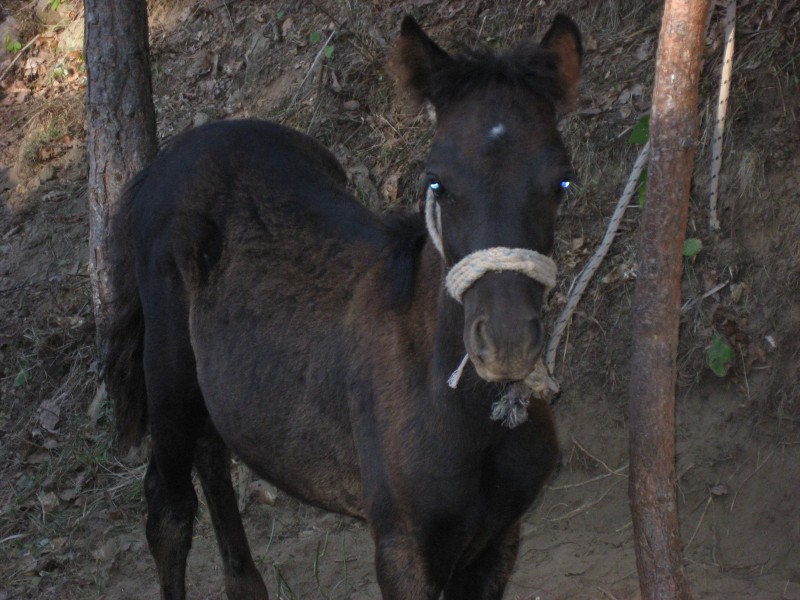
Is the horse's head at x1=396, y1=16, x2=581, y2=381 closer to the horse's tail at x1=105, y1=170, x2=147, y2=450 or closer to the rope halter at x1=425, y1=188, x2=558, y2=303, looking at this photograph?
the rope halter at x1=425, y1=188, x2=558, y2=303

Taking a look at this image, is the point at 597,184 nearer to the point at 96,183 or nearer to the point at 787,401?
the point at 787,401

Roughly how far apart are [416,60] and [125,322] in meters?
2.33

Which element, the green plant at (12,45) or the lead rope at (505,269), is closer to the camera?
the lead rope at (505,269)

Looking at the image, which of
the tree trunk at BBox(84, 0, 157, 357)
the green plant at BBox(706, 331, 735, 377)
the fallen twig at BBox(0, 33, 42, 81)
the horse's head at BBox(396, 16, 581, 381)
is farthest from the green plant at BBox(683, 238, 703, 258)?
the fallen twig at BBox(0, 33, 42, 81)

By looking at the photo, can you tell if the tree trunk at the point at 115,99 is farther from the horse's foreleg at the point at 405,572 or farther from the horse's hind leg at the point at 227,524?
the horse's foreleg at the point at 405,572

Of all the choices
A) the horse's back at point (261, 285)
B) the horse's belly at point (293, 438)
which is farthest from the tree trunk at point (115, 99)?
the horse's belly at point (293, 438)

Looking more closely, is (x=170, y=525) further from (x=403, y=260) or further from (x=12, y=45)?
(x=12, y=45)

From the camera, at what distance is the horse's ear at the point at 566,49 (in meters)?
3.03

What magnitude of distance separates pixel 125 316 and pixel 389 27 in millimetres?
3488

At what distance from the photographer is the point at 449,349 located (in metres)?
3.02

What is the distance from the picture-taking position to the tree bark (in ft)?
10.8

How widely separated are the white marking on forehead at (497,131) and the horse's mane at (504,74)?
20 cm

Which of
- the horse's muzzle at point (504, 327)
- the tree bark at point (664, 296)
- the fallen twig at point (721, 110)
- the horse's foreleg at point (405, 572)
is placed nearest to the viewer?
the horse's muzzle at point (504, 327)

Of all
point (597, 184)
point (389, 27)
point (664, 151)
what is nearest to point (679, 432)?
point (597, 184)
